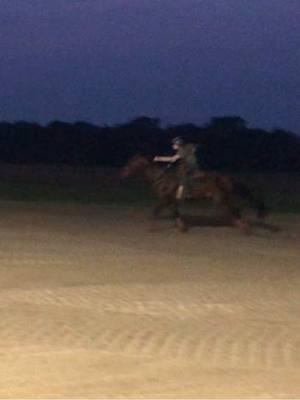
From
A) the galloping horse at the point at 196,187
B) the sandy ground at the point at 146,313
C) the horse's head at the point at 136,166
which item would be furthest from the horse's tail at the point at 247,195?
the horse's head at the point at 136,166

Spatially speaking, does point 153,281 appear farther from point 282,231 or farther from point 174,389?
point 282,231

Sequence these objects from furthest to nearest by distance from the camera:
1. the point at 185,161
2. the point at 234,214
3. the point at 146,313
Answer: the point at 234,214 → the point at 185,161 → the point at 146,313

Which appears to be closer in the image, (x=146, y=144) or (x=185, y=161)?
(x=185, y=161)

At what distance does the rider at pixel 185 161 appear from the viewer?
29.9m

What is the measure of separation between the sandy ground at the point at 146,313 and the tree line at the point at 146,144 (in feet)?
206

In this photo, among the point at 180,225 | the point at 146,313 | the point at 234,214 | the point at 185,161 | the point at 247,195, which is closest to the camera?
the point at 146,313

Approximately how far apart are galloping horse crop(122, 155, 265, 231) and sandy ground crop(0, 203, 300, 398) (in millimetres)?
778

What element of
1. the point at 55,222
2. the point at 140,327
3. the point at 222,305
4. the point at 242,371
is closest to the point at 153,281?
the point at 222,305

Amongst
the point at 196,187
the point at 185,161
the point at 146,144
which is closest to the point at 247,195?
the point at 196,187

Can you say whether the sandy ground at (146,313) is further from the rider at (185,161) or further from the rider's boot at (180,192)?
the rider at (185,161)

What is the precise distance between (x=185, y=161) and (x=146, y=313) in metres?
13.2

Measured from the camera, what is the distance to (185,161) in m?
30.0

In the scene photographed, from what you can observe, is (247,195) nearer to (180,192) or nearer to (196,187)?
(196,187)

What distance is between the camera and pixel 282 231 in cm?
3262
